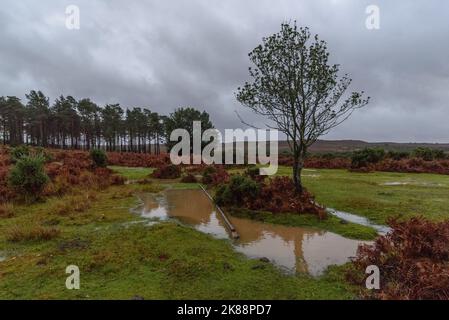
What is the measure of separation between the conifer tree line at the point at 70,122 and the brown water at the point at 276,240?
46557 mm

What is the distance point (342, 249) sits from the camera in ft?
25.0

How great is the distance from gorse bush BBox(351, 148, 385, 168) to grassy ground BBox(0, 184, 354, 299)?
2422 centimetres

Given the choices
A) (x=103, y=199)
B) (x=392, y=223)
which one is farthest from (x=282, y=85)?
(x=103, y=199)

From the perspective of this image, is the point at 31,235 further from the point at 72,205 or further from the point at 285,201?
the point at 285,201

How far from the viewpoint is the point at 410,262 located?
5.66 meters

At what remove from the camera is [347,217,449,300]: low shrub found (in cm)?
479

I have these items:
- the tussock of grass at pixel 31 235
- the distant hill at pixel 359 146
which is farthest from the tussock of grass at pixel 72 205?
the distant hill at pixel 359 146

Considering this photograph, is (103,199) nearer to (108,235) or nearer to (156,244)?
(108,235)

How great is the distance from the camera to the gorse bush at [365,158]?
28703 mm

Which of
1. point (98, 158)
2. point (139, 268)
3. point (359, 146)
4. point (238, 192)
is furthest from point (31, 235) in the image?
point (359, 146)

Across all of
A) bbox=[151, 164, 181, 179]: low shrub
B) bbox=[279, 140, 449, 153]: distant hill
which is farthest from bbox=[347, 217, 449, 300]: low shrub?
bbox=[279, 140, 449, 153]: distant hill

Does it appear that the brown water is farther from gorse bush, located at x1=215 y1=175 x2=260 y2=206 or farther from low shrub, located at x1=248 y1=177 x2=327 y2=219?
low shrub, located at x1=248 y1=177 x2=327 y2=219

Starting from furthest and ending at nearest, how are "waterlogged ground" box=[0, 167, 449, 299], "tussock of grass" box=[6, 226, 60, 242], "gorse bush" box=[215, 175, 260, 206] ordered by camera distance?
"gorse bush" box=[215, 175, 260, 206], "tussock of grass" box=[6, 226, 60, 242], "waterlogged ground" box=[0, 167, 449, 299]

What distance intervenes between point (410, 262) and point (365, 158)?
84.1ft
